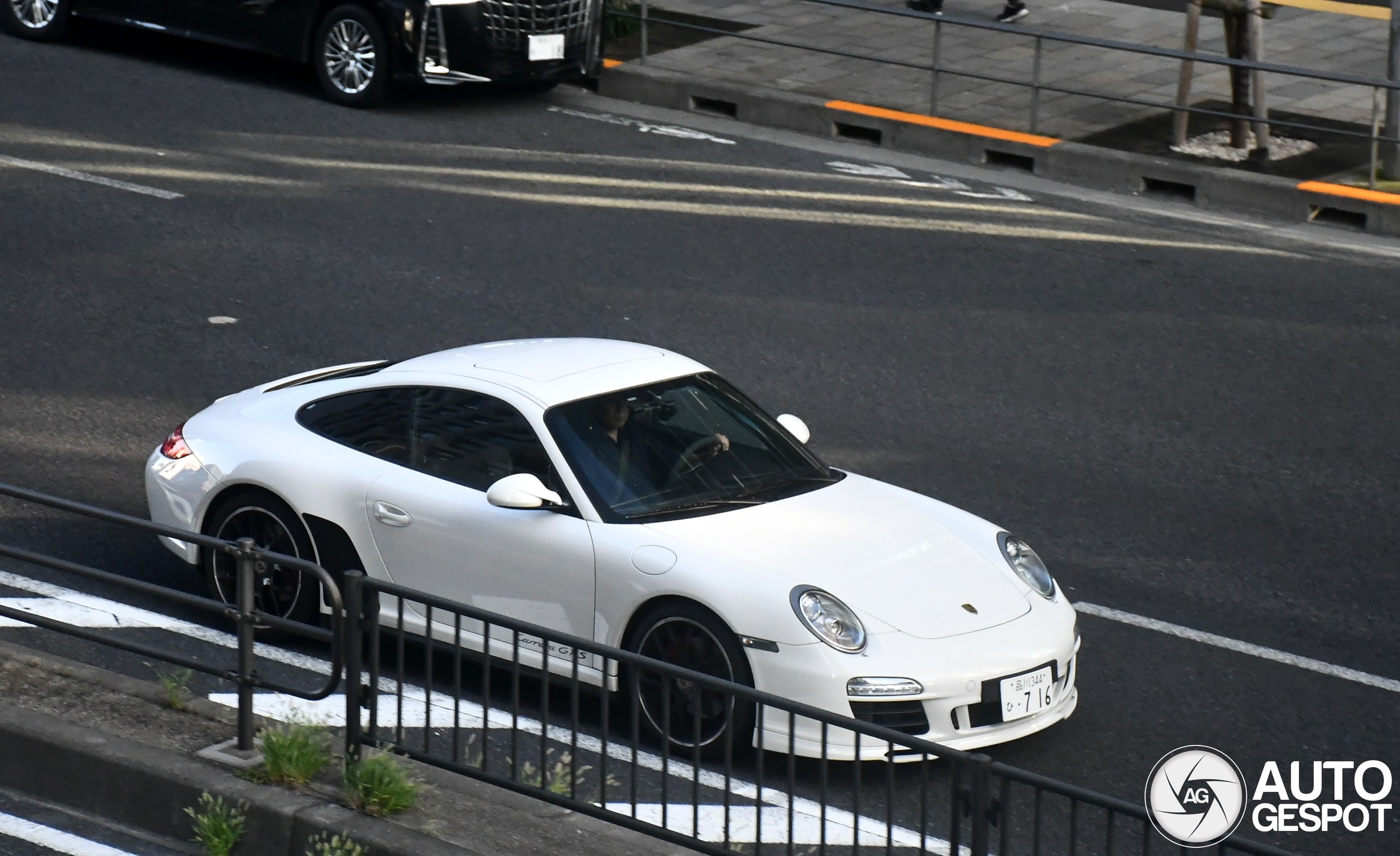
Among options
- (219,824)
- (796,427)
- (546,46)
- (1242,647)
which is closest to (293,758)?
(219,824)

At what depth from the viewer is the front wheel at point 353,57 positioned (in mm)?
16266

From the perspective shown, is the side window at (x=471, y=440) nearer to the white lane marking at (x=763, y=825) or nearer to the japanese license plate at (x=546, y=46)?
the white lane marking at (x=763, y=825)

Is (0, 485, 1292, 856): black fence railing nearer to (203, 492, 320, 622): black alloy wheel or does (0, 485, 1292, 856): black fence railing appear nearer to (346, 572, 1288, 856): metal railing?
(346, 572, 1288, 856): metal railing

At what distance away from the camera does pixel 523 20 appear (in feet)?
53.9

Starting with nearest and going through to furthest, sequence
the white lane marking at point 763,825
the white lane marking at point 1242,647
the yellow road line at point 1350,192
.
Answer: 1. the white lane marking at point 763,825
2. the white lane marking at point 1242,647
3. the yellow road line at point 1350,192

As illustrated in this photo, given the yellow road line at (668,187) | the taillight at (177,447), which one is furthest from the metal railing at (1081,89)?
the taillight at (177,447)

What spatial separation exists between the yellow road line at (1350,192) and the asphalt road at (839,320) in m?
0.39

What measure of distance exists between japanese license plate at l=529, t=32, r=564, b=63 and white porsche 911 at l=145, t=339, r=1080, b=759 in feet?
28.2

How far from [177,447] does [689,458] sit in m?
2.34

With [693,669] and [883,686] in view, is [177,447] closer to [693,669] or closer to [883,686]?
[693,669]

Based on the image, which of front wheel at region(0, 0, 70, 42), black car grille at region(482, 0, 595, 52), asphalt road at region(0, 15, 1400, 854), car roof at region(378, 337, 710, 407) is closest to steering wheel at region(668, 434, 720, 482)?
car roof at region(378, 337, 710, 407)

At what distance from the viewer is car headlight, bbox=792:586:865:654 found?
6656mm

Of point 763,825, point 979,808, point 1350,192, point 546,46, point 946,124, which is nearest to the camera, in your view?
point 979,808

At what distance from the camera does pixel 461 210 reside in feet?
45.4
